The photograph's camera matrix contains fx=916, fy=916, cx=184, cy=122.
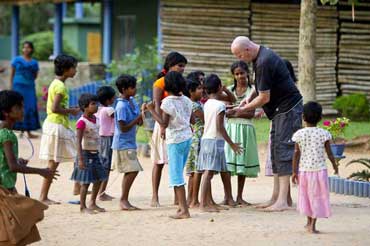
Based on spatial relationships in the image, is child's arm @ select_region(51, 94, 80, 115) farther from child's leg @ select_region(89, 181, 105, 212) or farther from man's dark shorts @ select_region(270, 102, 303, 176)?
man's dark shorts @ select_region(270, 102, 303, 176)

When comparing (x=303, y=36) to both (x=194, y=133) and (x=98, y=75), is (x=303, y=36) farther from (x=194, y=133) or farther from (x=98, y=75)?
(x=98, y=75)

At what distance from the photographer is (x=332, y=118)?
68.3 ft

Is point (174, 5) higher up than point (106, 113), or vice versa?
point (174, 5)

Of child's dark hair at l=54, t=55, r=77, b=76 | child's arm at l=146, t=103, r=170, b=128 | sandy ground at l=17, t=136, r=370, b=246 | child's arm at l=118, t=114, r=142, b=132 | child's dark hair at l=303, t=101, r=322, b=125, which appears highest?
child's dark hair at l=54, t=55, r=77, b=76

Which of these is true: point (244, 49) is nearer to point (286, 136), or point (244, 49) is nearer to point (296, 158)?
point (286, 136)

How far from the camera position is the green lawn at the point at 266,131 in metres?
16.1

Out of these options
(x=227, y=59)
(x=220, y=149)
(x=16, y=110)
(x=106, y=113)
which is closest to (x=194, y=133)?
(x=220, y=149)

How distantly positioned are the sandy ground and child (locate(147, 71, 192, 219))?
1.13 ft

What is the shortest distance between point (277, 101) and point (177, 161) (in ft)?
4.26

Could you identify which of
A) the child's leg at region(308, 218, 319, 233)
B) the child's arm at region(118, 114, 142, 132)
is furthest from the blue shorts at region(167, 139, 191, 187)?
the child's leg at region(308, 218, 319, 233)

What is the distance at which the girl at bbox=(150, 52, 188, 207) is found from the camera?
9430 mm

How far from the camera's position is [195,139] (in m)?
9.82

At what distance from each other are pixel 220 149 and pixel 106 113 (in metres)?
1.48

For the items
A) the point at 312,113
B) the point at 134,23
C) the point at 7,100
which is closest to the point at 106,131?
the point at 312,113
